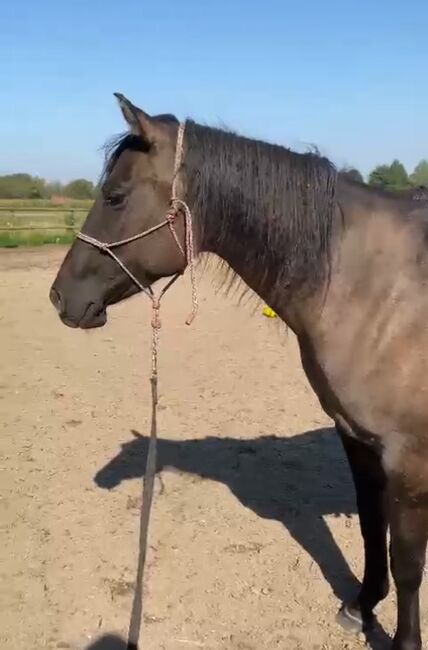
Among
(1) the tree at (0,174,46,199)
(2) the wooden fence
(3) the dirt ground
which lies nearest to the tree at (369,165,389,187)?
(3) the dirt ground

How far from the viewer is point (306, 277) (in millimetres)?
2898

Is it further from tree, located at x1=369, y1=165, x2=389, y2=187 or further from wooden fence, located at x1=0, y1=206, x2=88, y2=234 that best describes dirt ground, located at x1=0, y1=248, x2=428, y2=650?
wooden fence, located at x1=0, y1=206, x2=88, y2=234

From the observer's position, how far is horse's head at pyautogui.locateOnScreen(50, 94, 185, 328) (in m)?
2.82

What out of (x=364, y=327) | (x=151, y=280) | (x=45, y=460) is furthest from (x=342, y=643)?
(x=45, y=460)

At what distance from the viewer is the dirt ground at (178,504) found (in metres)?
3.60

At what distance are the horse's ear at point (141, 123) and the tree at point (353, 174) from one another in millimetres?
791

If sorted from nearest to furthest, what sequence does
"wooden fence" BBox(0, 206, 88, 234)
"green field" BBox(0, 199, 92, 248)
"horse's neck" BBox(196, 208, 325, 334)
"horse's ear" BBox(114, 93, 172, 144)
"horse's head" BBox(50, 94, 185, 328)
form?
"horse's ear" BBox(114, 93, 172, 144), "horse's head" BBox(50, 94, 185, 328), "horse's neck" BBox(196, 208, 325, 334), "green field" BBox(0, 199, 92, 248), "wooden fence" BBox(0, 206, 88, 234)

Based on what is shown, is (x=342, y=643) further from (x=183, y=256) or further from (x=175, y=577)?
(x=183, y=256)

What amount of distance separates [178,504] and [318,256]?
250 cm

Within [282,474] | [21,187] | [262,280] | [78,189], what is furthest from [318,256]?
[21,187]

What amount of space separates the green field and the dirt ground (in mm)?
14244

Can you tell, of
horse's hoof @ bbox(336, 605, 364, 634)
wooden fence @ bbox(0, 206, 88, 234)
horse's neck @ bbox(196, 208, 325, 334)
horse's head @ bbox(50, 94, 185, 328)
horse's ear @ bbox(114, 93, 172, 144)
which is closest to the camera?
horse's ear @ bbox(114, 93, 172, 144)

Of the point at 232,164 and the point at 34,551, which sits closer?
the point at 232,164

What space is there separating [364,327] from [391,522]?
2.61 ft
